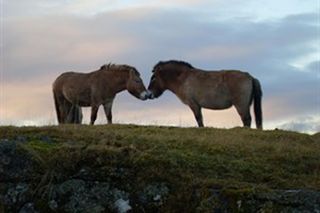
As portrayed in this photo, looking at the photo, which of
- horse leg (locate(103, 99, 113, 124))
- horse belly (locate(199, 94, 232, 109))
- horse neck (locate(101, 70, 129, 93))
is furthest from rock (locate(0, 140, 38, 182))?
horse neck (locate(101, 70, 129, 93))

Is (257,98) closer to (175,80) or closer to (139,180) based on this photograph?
(175,80)

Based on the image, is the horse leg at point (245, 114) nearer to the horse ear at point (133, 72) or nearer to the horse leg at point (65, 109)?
the horse ear at point (133, 72)

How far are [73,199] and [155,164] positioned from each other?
3.65 feet

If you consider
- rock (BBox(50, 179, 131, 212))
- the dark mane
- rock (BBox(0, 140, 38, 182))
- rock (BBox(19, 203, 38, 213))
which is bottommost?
rock (BBox(19, 203, 38, 213))

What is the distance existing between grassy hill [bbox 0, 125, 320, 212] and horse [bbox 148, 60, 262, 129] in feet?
30.2

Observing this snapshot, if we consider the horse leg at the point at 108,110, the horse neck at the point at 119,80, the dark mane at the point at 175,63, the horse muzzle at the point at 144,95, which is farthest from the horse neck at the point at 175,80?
the horse leg at the point at 108,110

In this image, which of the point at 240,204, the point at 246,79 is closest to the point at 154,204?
the point at 240,204

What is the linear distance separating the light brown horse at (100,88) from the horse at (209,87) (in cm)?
69

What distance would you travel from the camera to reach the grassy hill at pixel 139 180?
27.1 feet

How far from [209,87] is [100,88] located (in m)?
3.03

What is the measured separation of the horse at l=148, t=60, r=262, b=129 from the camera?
19219 millimetres

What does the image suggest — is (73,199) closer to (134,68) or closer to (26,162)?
(26,162)

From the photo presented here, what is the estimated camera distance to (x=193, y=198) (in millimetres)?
8336

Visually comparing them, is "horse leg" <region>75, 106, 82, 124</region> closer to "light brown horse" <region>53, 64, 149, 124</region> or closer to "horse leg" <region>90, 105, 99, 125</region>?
"light brown horse" <region>53, 64, 149, 124</region>
